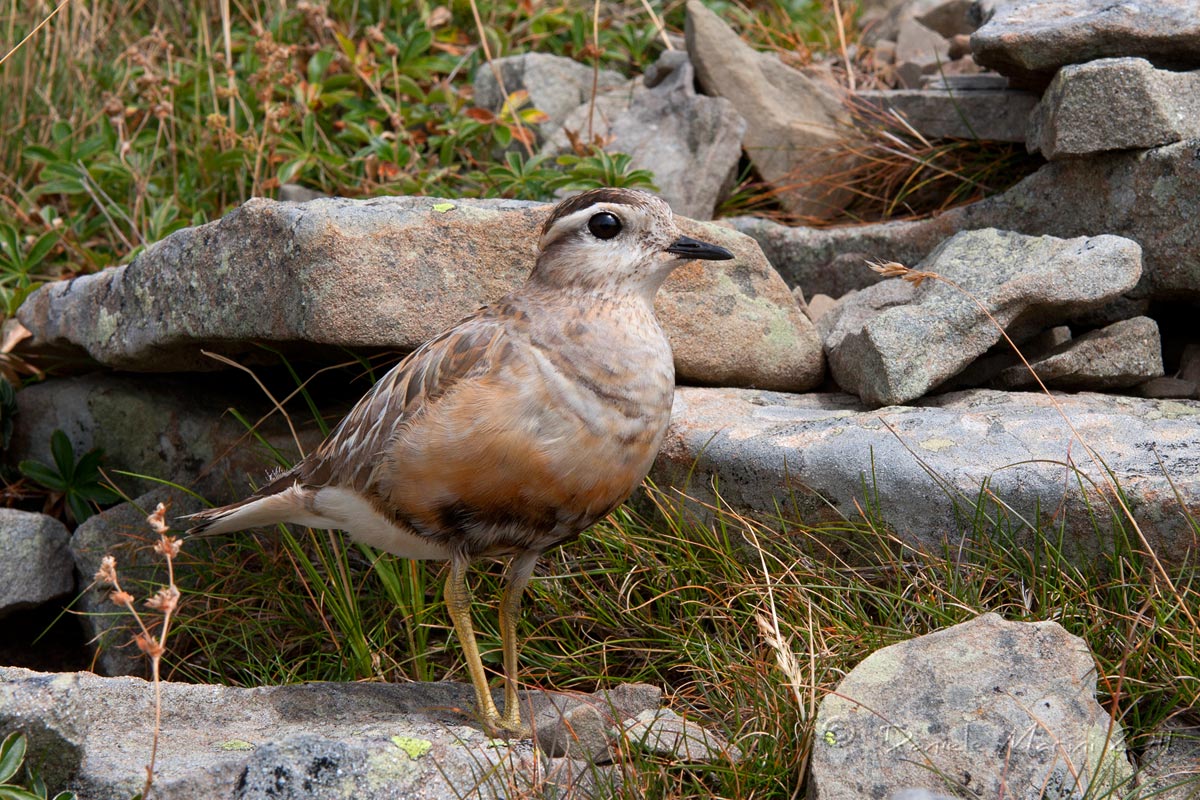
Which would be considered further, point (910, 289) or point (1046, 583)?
point (910, 289)

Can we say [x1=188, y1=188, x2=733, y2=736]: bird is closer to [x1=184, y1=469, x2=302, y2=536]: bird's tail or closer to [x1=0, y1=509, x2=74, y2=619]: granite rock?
[x1=184, y1=469, x2=302, y2=536]: bird's tail

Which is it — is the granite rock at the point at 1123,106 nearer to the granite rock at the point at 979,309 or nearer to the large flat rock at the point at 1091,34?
the large flat rock at the point at 1091,34

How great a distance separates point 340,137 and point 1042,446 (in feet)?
13.8

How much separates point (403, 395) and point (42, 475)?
2.47 m

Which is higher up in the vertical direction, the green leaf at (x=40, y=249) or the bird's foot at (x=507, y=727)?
the green leaf at (x=40, y=249)

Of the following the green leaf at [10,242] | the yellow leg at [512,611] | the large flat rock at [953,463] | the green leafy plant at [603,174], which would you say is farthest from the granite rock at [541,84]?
the yellow leg at [512,611]

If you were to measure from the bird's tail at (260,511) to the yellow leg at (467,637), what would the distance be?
0.66 m

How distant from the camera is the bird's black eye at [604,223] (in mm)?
4023

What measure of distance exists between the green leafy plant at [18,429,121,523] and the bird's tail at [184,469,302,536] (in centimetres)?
136

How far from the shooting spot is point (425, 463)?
3893 millimetres

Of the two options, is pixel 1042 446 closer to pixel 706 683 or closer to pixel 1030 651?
pixel 1030 651

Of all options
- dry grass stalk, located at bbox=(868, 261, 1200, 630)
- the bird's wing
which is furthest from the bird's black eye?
dry grass stalk, located at bbox=(868, 261, 1200, 630)

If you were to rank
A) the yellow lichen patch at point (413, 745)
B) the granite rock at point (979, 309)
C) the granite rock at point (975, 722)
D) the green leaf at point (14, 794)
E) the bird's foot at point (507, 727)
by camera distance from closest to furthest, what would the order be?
1. the green leaf at point (14, 794)
2. the granite rock at point (975, 722)
3. the yellow lichen patch at point (413, 745)
4. the bird's foot at point (507, 727)
5. the granite rock at point (979, 309)

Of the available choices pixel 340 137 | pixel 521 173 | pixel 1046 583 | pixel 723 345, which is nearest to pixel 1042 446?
pixel 1046 583
